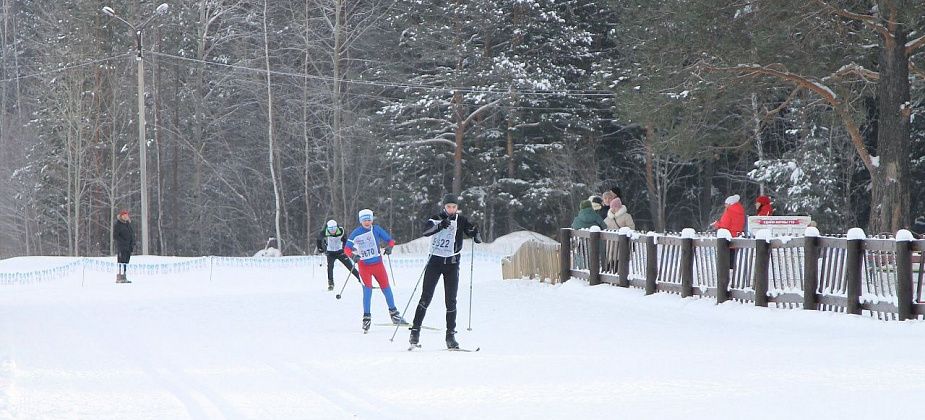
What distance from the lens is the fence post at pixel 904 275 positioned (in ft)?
45.9

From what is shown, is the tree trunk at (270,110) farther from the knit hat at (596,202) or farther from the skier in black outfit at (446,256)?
the skier in black outfit at (446,256)

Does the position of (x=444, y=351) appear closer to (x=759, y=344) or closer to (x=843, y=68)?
(x=759, y=344)

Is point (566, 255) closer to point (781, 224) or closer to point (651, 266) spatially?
point (651, 266)

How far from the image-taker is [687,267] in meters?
18.1

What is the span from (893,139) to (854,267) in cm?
1144

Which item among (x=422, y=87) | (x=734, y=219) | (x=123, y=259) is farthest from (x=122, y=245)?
(x=422, y=87)

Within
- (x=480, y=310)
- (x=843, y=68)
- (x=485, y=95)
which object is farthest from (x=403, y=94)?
(x=480, y=310)

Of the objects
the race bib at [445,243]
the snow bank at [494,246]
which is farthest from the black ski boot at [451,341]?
the snow bank at [494,246]

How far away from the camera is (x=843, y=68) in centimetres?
2630

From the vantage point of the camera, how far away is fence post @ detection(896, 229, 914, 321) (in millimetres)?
13977

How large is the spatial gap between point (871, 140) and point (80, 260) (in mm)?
25531

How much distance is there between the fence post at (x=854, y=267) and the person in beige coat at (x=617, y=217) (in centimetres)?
678

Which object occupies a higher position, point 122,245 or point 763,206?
point 763,206

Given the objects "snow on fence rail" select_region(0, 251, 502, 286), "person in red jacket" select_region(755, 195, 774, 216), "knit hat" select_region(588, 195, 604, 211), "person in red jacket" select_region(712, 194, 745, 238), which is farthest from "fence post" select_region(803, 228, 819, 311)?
"snow on fence rail" select_region(0, 251, 502, 286)
